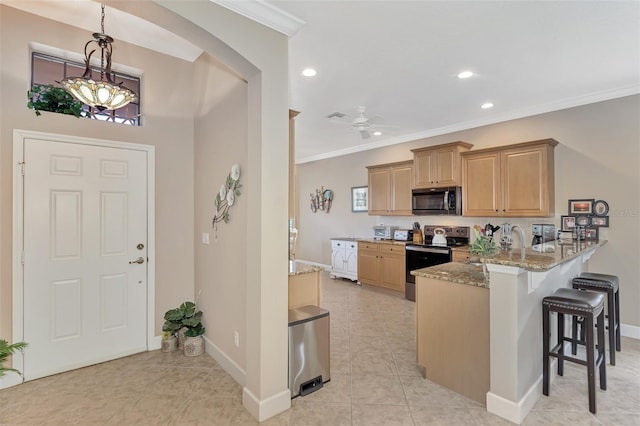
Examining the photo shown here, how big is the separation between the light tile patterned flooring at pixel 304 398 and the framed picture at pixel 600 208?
1.55 metres

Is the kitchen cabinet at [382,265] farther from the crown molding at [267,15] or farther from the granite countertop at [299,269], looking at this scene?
the crown molding at [267,15]

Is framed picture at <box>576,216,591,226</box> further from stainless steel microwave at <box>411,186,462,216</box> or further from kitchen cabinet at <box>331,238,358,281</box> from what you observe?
kitchen cabinet at <box>331,238,358,281</box>

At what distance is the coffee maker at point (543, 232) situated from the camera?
4.21 meters

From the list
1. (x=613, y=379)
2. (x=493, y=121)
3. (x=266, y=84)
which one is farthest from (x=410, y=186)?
(x=266, y=84)

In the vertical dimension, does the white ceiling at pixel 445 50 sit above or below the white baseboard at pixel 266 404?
above

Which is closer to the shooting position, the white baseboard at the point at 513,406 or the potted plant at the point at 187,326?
the white baseboard at the point at 513,406

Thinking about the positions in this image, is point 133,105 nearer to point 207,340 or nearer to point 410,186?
point 207,340

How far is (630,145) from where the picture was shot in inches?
144

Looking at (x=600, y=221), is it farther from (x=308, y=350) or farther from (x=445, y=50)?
(x=308, y=350)

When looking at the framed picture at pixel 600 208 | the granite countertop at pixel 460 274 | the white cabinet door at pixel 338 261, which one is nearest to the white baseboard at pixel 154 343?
the granite countertop at pixel 460 274

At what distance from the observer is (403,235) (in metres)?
5.98

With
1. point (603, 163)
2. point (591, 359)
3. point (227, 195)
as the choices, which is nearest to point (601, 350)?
point (591, 359)

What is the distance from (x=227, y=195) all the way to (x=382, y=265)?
370 cm

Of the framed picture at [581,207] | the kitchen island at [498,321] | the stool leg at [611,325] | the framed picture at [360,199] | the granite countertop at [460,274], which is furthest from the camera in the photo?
the framed picture at [360,199]
